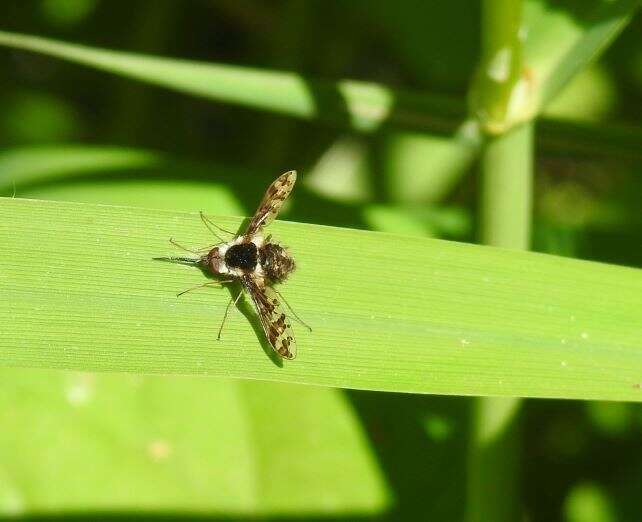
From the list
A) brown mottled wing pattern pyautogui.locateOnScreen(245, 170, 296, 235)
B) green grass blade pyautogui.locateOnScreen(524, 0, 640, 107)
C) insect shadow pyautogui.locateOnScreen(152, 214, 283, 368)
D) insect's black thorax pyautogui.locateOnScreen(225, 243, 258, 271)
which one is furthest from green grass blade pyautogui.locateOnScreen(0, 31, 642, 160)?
insect shadow pyautogui.locateOnScreen(152, 214, 283, 368)

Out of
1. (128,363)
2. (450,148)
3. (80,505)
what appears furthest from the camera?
(450,148)

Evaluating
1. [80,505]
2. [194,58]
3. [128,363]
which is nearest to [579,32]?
[128,363]

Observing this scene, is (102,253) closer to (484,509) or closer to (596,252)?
(484,509)

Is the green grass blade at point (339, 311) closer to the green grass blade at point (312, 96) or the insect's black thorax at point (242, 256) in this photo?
the insect's black thorax at point (242, 256)

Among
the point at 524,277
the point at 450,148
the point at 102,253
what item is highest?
the point at 450,148

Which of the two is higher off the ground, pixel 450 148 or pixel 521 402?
pixel 450 148

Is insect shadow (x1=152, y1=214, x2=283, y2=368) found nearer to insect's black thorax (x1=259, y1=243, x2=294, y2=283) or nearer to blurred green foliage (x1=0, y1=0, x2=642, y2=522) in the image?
insect's black thorax (x1=259, y1=243, x2=294, y2=283)

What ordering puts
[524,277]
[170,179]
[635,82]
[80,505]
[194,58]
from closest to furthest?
[524,277] → [80,505] → [170,179] → [635,82] → [194,58]

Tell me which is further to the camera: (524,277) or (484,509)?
(484,509)
